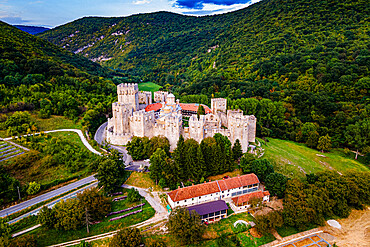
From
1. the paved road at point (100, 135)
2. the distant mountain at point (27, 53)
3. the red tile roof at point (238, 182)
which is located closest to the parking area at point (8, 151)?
the paved road at point (100, 135)

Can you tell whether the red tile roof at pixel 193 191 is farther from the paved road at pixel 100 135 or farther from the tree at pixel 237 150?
the paved road at pixel 100 135

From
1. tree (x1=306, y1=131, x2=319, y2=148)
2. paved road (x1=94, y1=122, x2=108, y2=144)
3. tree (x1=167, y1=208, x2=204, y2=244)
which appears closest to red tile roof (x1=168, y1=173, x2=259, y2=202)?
tree (x1=167, y1=208, x2=204, y2=244)

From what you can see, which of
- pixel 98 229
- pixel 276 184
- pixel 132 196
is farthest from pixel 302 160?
pixel 98 229

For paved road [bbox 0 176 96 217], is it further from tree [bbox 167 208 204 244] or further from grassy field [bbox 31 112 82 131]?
grassy field [bbox 31 112 82 131]

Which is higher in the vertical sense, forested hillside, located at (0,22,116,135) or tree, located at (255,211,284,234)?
forested hillside, located at (0,22,116,135)

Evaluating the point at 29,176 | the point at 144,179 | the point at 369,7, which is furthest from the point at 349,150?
the point at 369,7

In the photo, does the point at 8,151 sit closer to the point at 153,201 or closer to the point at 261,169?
the point at 153,201
